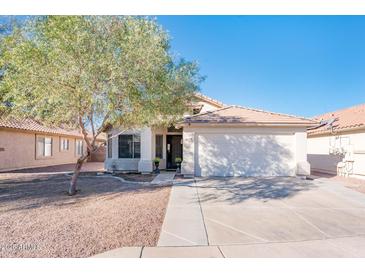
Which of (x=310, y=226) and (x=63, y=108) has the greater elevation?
(x=63, y=108)

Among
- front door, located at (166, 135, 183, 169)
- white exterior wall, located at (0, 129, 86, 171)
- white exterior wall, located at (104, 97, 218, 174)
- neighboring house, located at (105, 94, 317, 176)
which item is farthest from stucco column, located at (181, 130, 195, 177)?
white exterior wall, located at (0, 129, 86, 171)

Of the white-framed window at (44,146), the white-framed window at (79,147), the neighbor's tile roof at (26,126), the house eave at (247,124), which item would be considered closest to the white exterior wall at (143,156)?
the house eave at (247,124)

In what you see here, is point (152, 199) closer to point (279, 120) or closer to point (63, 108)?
point (63, 108)

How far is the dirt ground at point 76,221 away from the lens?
408cm

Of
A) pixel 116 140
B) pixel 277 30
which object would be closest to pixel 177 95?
pixel 277 30

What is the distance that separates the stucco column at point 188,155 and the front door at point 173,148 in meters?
3.34

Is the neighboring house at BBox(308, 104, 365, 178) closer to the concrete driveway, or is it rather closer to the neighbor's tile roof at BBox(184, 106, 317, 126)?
the neighbor's tile roof at BBox(184, 106, 317, 126)

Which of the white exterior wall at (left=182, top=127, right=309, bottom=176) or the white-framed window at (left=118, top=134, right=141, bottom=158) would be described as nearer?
the white exterior wall at (left=182, top=127, right=309, bottom=176)

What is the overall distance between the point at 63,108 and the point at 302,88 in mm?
18041

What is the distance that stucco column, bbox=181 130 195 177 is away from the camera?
12531 millimetres

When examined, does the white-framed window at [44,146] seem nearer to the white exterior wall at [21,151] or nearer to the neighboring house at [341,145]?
the white exterior wall at [21,151]

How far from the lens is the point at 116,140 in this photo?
14.8 metres

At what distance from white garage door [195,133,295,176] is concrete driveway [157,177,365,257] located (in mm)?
3270

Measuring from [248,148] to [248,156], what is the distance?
44 centimetres
